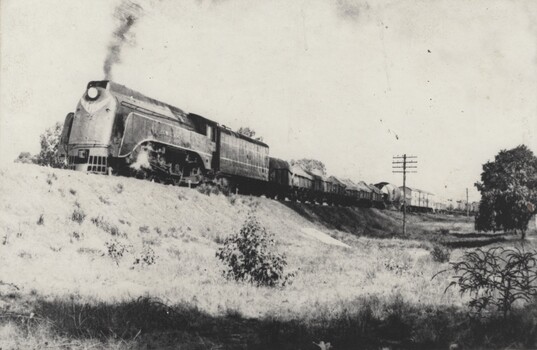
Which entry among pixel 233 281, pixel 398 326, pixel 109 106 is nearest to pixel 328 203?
pixel 109 106

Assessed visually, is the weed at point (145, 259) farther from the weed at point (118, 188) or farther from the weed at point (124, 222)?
the weed at point (118, 188)

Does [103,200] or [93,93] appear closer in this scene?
[103,200]

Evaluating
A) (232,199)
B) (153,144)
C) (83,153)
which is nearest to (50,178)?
(83,153)

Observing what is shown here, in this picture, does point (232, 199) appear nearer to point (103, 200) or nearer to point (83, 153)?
point (83, 153)

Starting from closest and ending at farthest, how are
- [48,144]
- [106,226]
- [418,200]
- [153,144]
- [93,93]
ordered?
[106,226]
[93,93]
[153,144]
[48,144]
[418,200]

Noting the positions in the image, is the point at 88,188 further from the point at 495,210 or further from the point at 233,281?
the point at 495,210
